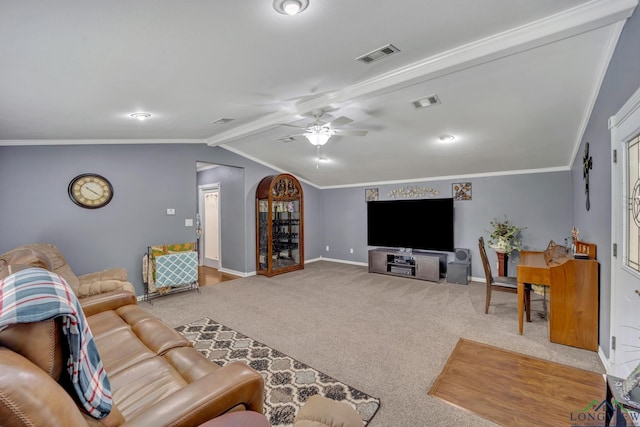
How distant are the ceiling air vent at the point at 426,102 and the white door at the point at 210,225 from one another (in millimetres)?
4885

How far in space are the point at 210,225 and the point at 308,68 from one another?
17.8 ft

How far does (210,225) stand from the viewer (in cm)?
698

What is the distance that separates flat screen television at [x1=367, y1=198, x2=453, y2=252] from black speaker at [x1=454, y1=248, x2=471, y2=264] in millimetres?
177

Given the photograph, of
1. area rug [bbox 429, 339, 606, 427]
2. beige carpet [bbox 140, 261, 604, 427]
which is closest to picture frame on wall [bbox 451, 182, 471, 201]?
beige carpet [bbox 140, 261, 604, 427]

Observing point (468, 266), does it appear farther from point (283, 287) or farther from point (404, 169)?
point (283, 287)

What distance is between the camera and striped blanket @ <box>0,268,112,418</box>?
34.2 inches

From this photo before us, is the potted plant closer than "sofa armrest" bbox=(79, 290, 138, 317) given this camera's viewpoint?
No

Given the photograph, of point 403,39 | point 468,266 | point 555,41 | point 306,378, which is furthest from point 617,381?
point 468,266

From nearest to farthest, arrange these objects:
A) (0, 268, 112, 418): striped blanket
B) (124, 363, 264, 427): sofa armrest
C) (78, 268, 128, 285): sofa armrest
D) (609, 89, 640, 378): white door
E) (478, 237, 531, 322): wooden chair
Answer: (0, 268, 112, 418): striped blanket, (124, 363, 264, 427): sofa armrest, (609, 89, 640, 378): white door, (478, 237, 531, 322): wooden chair, (78, 268, 128, 285): sofa armrest

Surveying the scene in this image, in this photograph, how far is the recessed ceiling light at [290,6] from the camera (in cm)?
159

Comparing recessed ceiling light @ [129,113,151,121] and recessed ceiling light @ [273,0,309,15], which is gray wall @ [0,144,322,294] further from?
recessed ceiling light @ [273,0,309,15]

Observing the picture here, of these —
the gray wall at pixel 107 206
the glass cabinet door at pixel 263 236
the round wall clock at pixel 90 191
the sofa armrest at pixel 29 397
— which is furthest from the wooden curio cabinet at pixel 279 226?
the sofa armrest at pixel 29 397

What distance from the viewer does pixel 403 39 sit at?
81.4 inches

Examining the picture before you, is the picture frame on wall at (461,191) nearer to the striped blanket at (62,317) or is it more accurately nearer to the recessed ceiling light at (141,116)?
the recessed ceiling light at (141,116)
